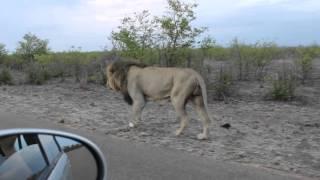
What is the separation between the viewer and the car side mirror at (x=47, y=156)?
11.2ft

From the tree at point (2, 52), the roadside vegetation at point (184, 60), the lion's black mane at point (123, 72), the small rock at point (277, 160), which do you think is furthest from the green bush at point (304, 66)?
the tree at point (2, 52)

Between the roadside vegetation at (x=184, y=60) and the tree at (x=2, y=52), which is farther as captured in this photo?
the tree at (x=2, y=52)

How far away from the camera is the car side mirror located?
11.2 ft

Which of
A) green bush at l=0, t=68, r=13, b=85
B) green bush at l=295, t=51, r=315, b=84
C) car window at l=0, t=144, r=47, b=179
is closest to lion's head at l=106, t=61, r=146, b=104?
green bush at l=295, t=51, r=315, b=84

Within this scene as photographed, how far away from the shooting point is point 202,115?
37.3 feet

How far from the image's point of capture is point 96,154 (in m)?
4.34

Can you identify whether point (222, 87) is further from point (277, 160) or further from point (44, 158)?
point (44, 158)

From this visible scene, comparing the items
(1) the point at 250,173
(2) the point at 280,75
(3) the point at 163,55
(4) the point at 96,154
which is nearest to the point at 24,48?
(3) the point at 163,55

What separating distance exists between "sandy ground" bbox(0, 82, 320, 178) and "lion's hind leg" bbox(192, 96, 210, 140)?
0.16 metres

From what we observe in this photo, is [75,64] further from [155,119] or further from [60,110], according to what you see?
[155,119]

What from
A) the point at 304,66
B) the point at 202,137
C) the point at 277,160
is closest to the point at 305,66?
the point at 304,66

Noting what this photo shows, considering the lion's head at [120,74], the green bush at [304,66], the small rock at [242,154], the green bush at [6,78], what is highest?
the lion's head at [120,74]

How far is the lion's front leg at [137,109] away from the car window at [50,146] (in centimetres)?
813

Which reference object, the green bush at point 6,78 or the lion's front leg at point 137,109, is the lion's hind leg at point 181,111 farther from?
the green bush at point 6,78
